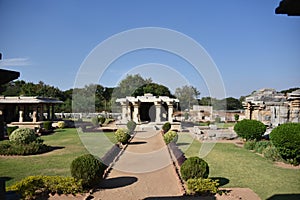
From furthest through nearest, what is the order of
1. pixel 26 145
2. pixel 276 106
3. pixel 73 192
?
1. pixel 276 106
2. pixel 26 145
3. pixel 73 192

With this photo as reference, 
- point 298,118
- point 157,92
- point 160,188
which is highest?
point 157,92

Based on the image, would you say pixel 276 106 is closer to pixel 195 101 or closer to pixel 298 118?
pixel 298 118

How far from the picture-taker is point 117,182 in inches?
362

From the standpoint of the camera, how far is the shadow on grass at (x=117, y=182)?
8.73 metres

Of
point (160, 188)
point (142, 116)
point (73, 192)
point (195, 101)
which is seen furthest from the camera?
point (195, 101)

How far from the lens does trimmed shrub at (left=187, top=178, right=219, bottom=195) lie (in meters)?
7.70

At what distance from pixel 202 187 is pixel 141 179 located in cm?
260

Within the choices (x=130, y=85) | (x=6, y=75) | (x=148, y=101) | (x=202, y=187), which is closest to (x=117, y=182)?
(x=202, y=187)

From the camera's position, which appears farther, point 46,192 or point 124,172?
point 124,172

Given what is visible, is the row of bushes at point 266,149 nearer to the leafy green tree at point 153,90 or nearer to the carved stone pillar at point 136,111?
the carved stone pillar at point 136,111

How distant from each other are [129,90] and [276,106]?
38.0m

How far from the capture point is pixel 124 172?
10.6 m

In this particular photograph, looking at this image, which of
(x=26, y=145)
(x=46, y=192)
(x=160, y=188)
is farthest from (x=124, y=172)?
(x=26, y=145)

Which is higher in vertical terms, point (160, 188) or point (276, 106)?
point (276, 106)
